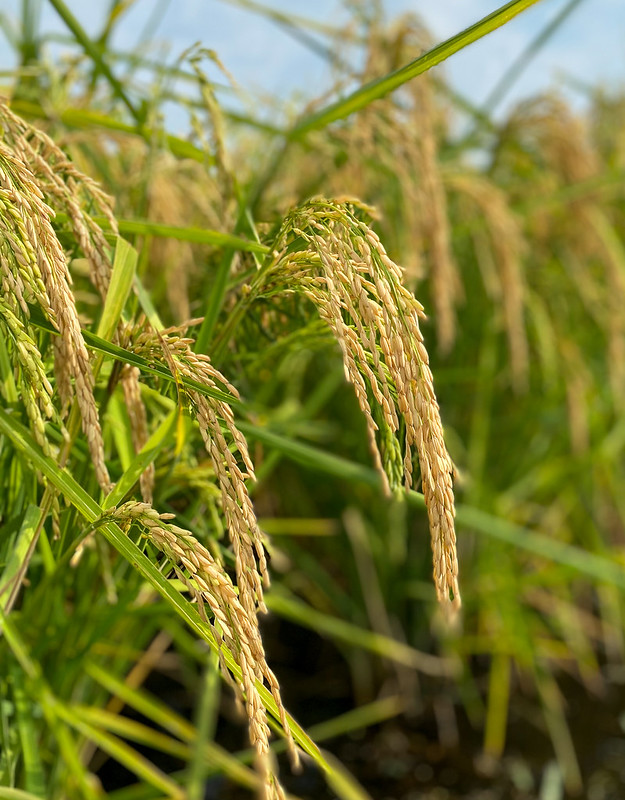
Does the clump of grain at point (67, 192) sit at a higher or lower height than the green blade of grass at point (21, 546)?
higher

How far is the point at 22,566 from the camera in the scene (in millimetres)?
745

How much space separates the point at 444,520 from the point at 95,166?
1049mm

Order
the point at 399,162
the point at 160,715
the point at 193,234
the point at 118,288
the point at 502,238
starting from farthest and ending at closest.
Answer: the point at 502,238 → the point at 399,162 → the point at 160,715 → the point at 193,234 → the point at 118,288

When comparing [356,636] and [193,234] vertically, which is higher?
[193,234]

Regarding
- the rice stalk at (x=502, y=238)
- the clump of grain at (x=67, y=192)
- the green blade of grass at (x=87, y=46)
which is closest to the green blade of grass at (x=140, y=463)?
the clump of grain at (x=67, y=192)

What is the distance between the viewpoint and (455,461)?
216 cm

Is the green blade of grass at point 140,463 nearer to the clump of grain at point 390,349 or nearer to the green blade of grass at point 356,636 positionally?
the clump of grain at point 390,349

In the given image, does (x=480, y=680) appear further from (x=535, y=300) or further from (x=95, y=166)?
(x=95, y=166)

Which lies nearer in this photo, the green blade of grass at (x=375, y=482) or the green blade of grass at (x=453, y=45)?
the green blade of grass at (x=453, y=45)

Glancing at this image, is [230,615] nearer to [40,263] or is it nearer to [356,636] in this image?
[40,263]

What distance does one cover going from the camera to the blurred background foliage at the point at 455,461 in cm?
139

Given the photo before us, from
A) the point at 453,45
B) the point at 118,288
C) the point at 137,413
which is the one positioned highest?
the point at 453,45

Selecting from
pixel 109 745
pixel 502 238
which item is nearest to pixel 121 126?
pixel 109 745

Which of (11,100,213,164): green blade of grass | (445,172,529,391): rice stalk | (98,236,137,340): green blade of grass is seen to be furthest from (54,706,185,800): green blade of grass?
(445,172,529,391): rice stalk
